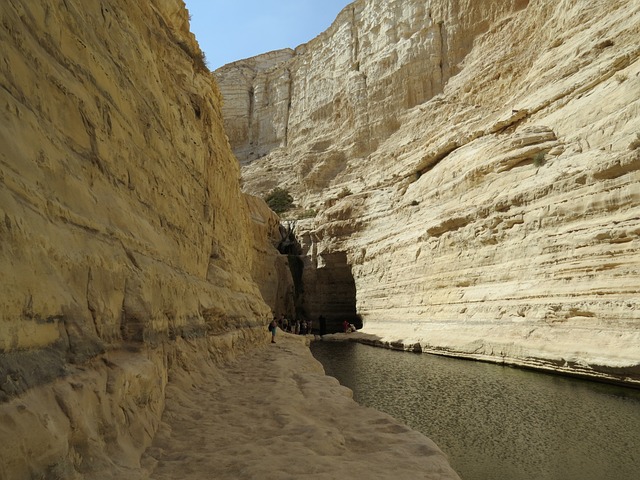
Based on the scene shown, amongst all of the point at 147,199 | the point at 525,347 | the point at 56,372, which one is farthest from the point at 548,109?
the point at 56,372

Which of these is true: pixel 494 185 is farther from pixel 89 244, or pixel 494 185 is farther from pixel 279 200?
pixel 279 200

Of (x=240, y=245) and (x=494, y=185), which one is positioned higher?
(x=494, y=185)

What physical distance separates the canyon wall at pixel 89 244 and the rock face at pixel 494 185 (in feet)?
27.3

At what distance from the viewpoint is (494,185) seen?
565 inches

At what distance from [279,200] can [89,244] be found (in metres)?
34.6

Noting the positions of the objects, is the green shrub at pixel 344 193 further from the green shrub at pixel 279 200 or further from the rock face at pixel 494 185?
the green shrub at pixel 279 200

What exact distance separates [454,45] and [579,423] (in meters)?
28.2

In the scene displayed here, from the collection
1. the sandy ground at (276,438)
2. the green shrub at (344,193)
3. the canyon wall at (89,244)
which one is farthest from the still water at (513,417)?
the green shrub at (344,193)

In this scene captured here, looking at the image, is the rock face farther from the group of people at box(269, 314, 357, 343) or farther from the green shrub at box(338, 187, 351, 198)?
the group of people at box(269, 314, 357, 343)

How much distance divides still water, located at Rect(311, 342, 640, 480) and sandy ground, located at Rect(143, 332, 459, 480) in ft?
4.08

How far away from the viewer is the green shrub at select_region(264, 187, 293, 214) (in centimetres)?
3700

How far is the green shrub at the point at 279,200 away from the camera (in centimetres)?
3700

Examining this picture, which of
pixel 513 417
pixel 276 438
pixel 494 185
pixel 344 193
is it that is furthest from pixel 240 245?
pixel 344 193

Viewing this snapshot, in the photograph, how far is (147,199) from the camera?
516 centimetres
